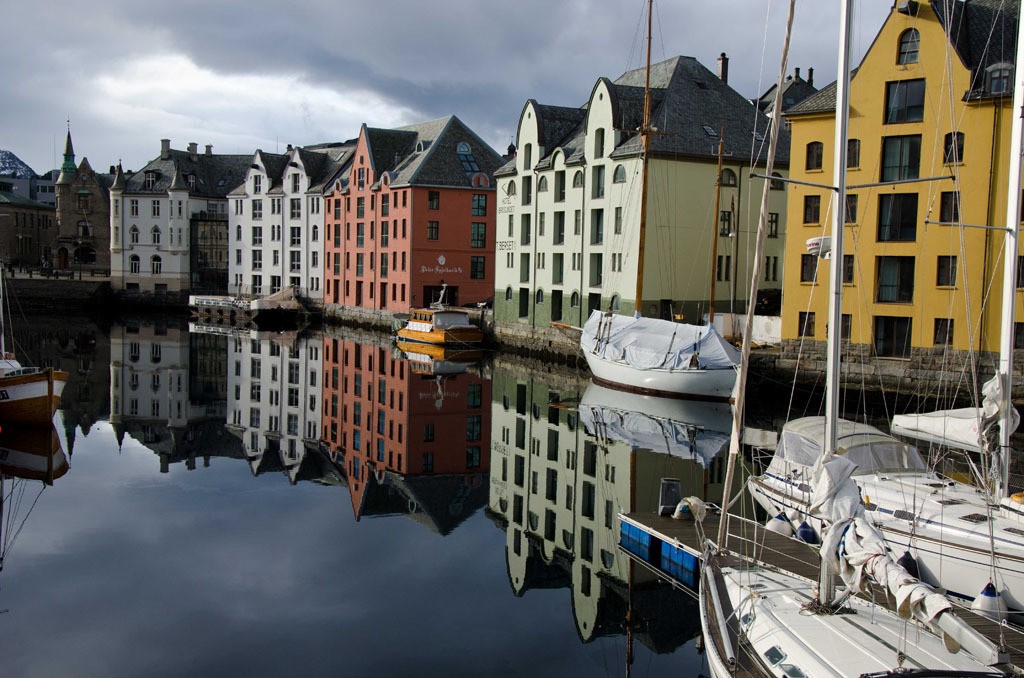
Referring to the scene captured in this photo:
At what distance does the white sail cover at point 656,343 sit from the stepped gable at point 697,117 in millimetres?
11335

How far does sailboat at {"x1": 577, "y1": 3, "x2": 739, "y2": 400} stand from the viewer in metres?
36.9

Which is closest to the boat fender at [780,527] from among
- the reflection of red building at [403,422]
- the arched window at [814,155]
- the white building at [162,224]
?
the reflection of red building at [403,422]

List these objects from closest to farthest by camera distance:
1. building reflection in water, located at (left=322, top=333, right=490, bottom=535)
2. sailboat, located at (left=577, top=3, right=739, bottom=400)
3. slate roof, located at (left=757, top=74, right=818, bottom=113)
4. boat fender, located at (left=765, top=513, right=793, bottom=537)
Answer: boat fender, located at (left=765, top=513, right=793, bottom=537), building reflection in water, located at (left=322, top=333, right=490, bottom=535), sailboat, located at (left=577, top=3, right=739, bottom=400), slate roof, located at (left=757, top=74, right=818, bottom=113)

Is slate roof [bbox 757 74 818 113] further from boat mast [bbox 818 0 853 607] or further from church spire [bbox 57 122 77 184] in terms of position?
church spire [bbox 57 122 77 184]

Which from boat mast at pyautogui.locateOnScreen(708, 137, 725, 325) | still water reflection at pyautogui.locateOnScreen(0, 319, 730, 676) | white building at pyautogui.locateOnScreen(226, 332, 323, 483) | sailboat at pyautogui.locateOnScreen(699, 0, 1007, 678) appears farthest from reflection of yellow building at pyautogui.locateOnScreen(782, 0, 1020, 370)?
sailboat at pyautogui.locateOnScreen(699, 0, 1007, 678)

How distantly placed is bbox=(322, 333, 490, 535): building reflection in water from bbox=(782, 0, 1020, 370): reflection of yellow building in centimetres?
1395

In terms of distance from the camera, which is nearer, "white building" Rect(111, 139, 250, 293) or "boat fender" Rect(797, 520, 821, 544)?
"boat fender" Rect(797, 520, 821, 544)

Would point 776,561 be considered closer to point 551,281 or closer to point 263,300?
point 551,281

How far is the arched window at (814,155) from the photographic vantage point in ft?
132

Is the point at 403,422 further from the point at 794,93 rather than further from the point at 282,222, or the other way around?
the point at 282,222

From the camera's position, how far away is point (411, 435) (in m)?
31.3

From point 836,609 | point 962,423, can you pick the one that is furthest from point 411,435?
point 836,609

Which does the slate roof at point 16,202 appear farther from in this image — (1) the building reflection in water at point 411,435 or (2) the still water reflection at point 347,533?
(2) the still water reflection at point 347,533

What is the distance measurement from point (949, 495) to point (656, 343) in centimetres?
2289
